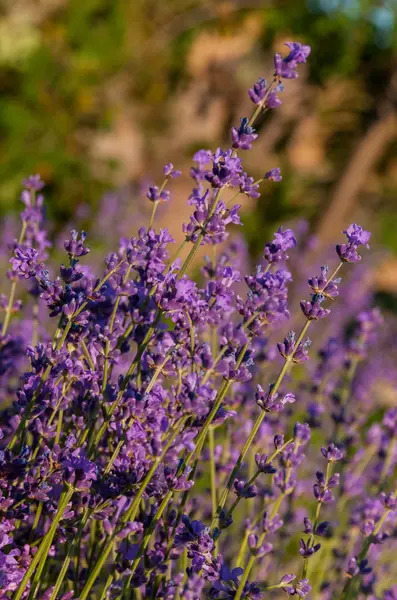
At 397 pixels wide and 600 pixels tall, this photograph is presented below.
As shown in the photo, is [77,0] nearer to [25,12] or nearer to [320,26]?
[25,12]

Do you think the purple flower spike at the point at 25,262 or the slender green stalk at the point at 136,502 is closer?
the slender green stalk at the point at 136,502

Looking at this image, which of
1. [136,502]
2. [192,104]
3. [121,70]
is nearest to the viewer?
A: [136,502]

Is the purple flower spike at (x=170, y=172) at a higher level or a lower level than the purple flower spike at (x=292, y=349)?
higher

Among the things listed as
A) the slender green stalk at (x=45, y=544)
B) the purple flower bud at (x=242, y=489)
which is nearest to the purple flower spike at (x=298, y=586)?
the purple flower bud at (x=242, y=489)

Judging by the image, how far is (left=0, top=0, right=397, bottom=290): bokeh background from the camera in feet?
27.6

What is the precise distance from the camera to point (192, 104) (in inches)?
444

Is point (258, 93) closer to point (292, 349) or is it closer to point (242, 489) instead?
point (292, 349)

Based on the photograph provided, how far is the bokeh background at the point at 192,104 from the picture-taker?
841 centimetres

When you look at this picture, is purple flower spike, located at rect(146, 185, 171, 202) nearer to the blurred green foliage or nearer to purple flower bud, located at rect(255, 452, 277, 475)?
purple flower bud, located at rect(255, 452, 277, 475)

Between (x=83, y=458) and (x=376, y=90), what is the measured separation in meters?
11.6

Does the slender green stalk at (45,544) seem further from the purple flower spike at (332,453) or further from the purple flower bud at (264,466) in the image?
the purple flower spike at (332,453)

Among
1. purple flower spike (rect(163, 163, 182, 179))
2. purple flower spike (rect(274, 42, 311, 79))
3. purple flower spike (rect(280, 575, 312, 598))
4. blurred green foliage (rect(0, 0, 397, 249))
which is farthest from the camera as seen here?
blurred green foliage (rect(0, 0, 397, 249))

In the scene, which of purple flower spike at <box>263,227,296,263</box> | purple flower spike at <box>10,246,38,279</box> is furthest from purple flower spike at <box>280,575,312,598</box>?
purple flower spike at <box>10,246,38,279</box>

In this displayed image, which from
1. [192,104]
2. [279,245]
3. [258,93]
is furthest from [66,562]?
[192,104]
